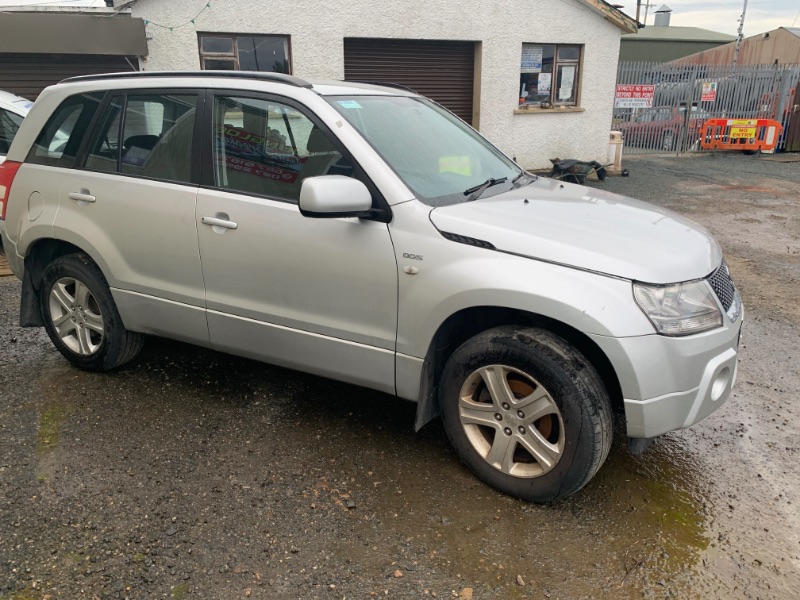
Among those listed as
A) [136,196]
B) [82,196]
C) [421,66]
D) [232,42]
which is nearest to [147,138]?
[136,196]

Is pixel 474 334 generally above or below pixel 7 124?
below

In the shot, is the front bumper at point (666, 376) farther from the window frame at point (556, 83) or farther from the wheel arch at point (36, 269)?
the window frame at point (556, 83)

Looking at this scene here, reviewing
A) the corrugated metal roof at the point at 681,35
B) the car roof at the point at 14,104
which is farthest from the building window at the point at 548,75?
the corrugated metal roof at the point at 681,35

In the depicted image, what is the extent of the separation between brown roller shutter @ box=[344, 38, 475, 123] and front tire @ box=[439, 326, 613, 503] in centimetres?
1028

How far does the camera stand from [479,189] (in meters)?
Answer: 3.37

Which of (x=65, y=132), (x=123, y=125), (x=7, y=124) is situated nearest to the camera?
(x=123, y=125)

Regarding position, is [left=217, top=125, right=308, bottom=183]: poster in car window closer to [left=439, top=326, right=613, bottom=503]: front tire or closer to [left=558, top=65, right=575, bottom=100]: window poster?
[left=439, top=326, right=613, bottom=503]: front tire

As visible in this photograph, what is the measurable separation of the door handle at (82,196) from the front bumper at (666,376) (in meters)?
2.94

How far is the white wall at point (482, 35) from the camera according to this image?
10539mm

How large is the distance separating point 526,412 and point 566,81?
42.0 ft

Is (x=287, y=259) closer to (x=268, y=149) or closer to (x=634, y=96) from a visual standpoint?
(x=268, y=149)

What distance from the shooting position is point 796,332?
509 cm

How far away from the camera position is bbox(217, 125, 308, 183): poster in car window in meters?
3.31

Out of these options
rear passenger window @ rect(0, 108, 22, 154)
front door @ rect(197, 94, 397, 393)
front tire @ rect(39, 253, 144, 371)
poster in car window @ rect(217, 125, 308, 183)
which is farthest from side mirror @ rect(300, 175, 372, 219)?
rear passenger window @ rect(0, 108, 22, 154)
